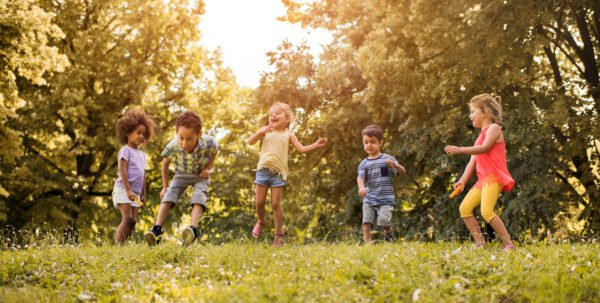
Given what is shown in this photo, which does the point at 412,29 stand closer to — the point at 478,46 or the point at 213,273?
the point at 478,46

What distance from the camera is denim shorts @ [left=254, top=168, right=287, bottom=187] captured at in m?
7.86

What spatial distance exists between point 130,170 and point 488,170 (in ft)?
15.9

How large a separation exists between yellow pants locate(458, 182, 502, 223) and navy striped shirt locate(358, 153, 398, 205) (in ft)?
6.07

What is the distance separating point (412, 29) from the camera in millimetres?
13234

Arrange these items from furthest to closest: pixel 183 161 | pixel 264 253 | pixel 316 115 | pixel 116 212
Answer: pixel 116 212 → pixel 316 115 → pixel 183 161 → pixel 264 253

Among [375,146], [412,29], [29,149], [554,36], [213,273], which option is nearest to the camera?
[213,273]

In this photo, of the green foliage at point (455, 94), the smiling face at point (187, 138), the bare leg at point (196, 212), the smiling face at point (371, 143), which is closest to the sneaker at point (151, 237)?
the bare leg at point (196, 212)

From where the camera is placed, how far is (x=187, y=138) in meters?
7.60

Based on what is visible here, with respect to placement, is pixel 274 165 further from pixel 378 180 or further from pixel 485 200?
pixel 485 200

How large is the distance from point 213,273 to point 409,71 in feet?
32.5

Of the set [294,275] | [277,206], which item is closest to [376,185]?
[277,206]

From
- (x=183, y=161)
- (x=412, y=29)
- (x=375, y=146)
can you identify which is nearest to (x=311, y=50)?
(x=412, y=29)

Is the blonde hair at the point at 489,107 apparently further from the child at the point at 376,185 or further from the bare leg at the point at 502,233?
the child at the point at 376,185

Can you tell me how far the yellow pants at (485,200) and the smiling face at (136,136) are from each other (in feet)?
15.0
